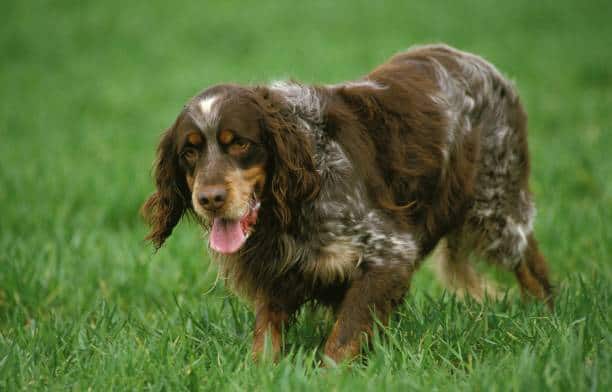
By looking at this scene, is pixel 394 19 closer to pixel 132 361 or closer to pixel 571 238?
pixel 571 238

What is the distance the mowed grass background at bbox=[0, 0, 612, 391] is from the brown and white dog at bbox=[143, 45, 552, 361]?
0.25 m

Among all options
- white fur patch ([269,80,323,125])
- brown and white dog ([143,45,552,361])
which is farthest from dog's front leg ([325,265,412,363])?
white fur patch ([269,80,323,125])

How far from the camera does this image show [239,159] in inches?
123

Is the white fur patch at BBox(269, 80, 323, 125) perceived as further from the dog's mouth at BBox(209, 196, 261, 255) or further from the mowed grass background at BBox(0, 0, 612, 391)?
the dog's mouth at BBox(209, 196, 261, 255)

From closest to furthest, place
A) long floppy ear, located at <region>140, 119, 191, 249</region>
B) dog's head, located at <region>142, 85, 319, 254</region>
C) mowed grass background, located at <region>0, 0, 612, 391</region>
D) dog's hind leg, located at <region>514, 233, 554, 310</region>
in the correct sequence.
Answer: mowed grass background, located at <region>0, 0, 612, 391</region> → dog's head, located at <region>142, 85, 319, 254</region> → long floppy ear, located at <region>140, 119, 191, 249</region> → dog's hind leg, located at <region>514, 233, 554, 310</region>

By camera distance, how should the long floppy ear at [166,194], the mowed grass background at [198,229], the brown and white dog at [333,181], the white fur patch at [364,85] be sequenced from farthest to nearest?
the white fur patch at [364,85]
the long floppy ear at [166,194]
the brown and white dog at [333,181]
the mowed grass background at [198,229]

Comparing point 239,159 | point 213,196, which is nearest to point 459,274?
point 239,159

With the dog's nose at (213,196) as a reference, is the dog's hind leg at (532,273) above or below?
below

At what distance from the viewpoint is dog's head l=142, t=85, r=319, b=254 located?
3.04 metres

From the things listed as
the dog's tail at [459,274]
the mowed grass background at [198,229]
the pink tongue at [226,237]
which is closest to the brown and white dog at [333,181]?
the pink tongue at [226,237]

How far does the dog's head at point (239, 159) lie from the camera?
3.04 m

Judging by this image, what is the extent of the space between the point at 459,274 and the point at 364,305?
1.37 m

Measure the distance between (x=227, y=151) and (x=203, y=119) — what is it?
161 mm

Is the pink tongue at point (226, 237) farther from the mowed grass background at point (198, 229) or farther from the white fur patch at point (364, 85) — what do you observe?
the white fur patch at point (364, 85)
